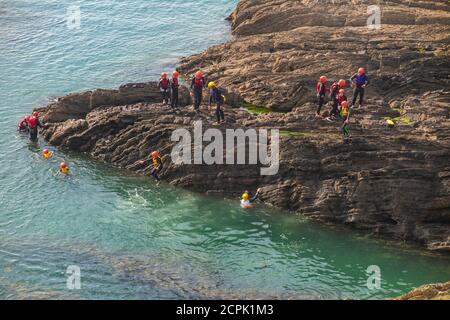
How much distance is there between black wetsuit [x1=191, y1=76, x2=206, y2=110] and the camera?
1991 inches

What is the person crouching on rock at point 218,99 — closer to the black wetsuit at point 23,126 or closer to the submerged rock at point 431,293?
the black wetsuit at point 23,126

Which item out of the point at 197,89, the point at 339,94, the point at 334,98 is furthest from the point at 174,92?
the point at 339,94

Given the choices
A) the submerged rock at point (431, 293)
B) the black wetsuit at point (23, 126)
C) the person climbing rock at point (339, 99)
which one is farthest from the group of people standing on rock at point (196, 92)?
the submerged rock at point (431, 293)

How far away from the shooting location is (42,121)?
57.3 metres

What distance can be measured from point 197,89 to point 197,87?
20 centimetres

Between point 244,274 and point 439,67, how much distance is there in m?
23.4

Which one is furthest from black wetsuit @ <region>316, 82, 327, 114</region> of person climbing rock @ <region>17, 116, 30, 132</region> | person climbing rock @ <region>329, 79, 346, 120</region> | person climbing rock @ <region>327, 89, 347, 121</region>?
person climbing rock @ <region>17, 116, 30, 132</region>

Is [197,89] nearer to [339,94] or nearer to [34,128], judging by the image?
[339,94]

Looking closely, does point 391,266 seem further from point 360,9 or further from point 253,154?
point 360,9

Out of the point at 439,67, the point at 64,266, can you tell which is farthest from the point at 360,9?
the point at 64,266

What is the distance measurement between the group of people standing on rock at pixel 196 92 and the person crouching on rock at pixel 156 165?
4.85m

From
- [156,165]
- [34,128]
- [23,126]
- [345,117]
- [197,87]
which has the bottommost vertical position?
[156,165]

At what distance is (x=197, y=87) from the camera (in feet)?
167

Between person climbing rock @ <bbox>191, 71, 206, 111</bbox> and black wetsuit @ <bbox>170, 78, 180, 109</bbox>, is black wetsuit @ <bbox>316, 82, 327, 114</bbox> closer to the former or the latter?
person climbing rock @ <bbox>191, 71, 206, 111</bbox>
